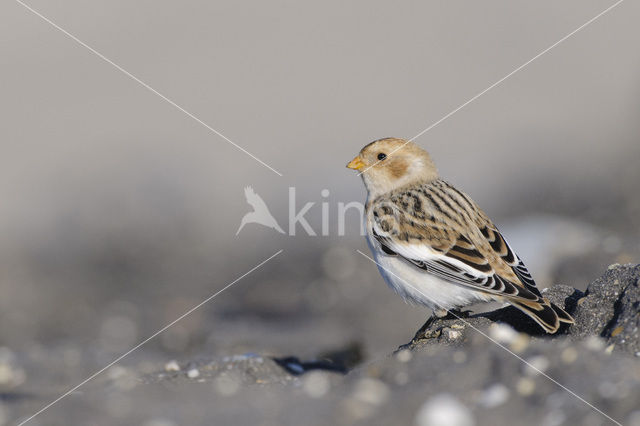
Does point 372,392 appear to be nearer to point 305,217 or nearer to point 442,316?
point 442,316

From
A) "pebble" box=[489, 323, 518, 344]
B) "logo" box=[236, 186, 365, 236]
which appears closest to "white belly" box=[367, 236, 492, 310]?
"pebble" box=[489, 323, 518, 344]

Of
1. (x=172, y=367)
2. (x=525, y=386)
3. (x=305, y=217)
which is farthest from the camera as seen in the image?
(x=305, y=217)

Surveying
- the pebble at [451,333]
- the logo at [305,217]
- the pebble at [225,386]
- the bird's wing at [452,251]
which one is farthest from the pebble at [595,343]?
the logo at [305,217]

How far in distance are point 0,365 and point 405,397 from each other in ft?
9.68

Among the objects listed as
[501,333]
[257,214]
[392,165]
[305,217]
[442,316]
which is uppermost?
[392,165]

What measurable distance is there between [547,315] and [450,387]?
92 cm

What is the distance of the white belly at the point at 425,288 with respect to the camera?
3967mm

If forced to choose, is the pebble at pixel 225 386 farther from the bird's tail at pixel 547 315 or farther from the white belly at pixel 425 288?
the bird's tail at pixel 547 315

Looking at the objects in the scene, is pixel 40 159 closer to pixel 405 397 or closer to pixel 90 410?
pixel 90 410

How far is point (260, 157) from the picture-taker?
10062 millimetres

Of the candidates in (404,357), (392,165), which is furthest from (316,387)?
(392,165)

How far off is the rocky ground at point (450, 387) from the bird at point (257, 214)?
3.91 metres

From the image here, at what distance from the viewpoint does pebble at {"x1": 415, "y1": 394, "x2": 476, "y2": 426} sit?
2.36 meters

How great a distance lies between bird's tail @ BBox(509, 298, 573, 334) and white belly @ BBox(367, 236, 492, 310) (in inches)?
15.3
